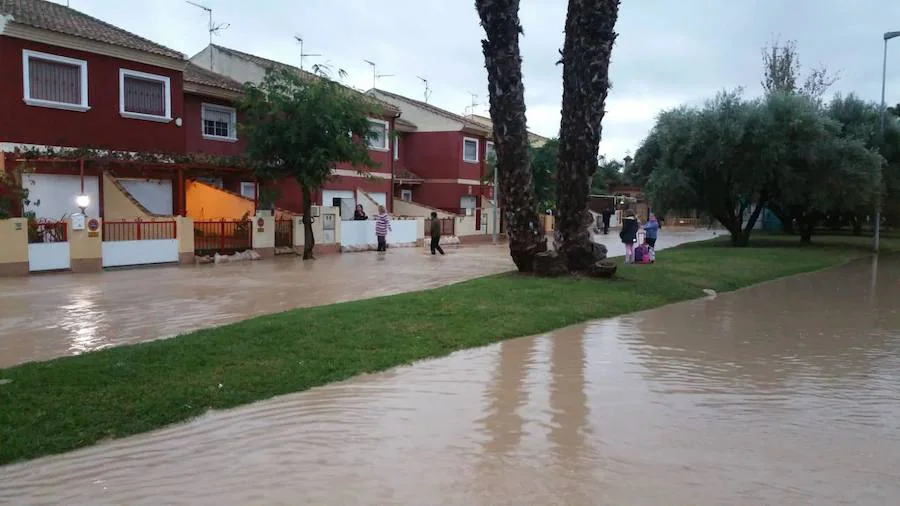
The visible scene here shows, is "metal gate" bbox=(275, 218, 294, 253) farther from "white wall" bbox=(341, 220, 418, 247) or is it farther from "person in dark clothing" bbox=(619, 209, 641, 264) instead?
"person in dark clothing" bbox=(619, 209, 641, 264)

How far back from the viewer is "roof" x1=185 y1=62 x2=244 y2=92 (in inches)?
960

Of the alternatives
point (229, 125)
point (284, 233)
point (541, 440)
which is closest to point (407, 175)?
point (229, 125)

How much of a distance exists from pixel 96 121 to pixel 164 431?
688 inches

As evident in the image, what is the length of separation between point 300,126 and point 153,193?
5.26 metres

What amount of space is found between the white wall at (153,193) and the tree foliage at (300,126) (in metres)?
3.15

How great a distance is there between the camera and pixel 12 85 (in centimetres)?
1853

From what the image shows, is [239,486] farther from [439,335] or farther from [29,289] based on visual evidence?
[29,289]

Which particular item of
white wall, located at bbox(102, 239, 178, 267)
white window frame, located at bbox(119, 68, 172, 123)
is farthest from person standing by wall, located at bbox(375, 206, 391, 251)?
white wall, located at bbox(102, 239, 178, 267)

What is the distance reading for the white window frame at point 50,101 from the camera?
1878 cm

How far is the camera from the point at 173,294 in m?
13.8

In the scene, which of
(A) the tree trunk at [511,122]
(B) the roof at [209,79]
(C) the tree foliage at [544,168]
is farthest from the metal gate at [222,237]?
(C) the tree foliage at [544,168]

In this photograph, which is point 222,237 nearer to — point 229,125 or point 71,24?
point 229,125

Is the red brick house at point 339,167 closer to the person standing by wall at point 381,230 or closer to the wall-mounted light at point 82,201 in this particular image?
the person standing by wall at point 381,230

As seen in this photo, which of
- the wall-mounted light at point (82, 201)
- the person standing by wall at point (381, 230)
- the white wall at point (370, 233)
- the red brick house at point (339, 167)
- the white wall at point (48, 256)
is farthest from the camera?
the red brick house at point (339, 167)
